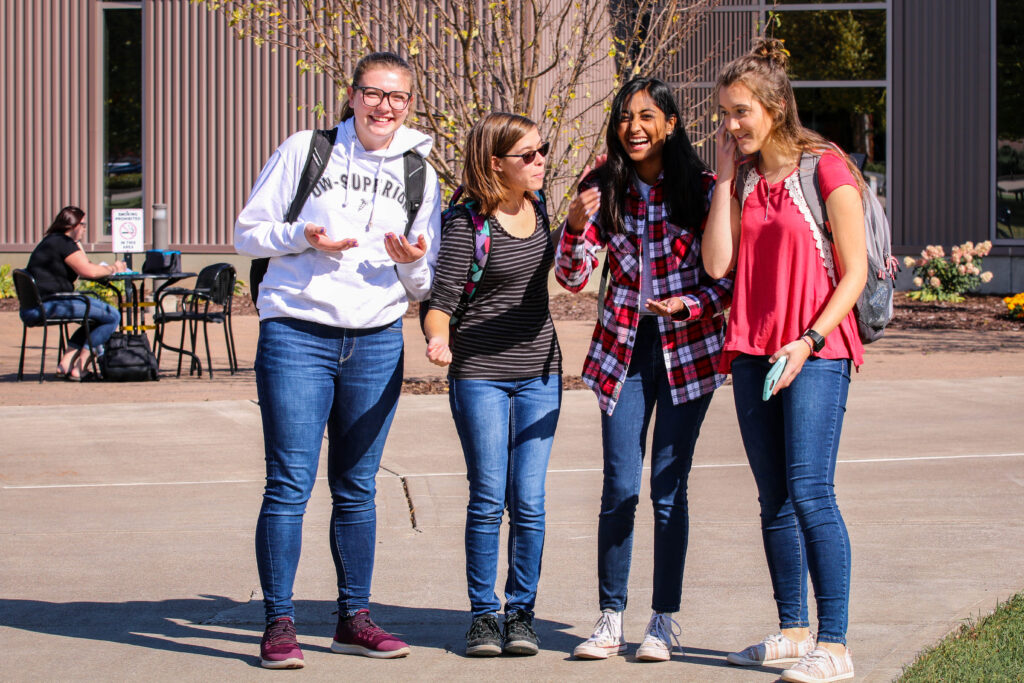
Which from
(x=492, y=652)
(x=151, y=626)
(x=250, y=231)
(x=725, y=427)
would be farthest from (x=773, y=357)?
(x=725, y=427)

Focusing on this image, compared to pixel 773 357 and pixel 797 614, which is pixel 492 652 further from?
pixel 773 357

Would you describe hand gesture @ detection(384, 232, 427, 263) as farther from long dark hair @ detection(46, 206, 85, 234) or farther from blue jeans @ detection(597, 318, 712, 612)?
long dark hair @ detection(46, 206, 85, 234)

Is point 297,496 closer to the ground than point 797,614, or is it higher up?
higher up

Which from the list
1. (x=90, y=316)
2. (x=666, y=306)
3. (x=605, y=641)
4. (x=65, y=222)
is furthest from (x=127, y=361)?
(x=666, y=306)

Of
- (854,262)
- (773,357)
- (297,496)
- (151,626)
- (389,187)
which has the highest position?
(389,187)

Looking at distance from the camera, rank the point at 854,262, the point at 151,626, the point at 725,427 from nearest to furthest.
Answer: the point at 854,262 → the point at 151,626 → the point at 725,427

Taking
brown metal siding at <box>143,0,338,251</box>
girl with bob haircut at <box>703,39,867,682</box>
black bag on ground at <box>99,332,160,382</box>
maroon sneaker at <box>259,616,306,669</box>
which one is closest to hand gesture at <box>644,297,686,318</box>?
girl with bob haircut at <box>703,39,867,682</box>

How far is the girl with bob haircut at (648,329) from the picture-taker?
404 centimetres

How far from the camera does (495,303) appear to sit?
4.21 meters

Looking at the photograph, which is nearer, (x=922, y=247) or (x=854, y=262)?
(x=854, y=262)

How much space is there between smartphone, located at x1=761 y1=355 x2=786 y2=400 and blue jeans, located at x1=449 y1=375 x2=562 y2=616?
0.83m

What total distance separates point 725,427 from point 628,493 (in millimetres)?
4416

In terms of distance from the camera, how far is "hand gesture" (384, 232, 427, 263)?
4004 millimetres

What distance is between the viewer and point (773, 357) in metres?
3.69
